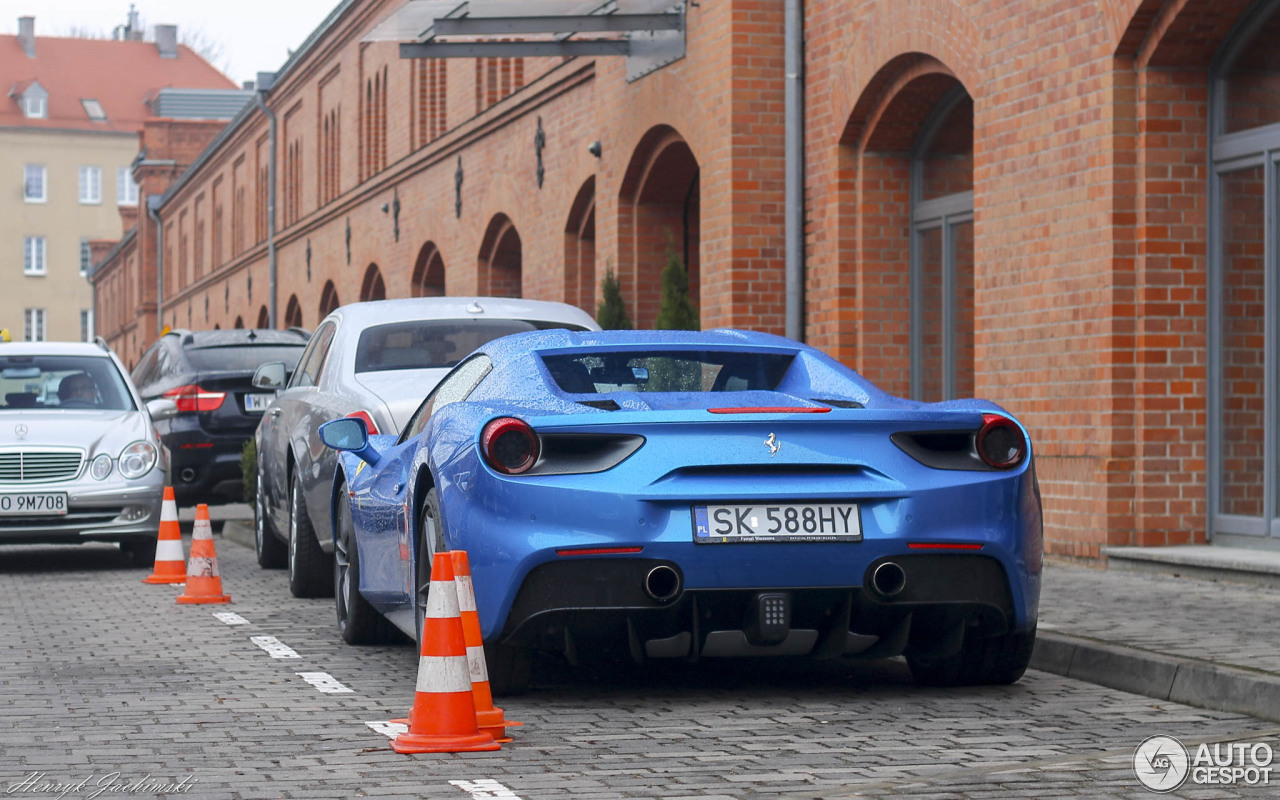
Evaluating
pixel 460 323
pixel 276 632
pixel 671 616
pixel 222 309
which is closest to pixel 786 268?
pixel 460 323

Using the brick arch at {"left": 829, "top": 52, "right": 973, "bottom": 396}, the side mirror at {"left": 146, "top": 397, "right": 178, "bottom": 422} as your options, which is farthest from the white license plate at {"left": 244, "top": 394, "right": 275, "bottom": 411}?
the brick arch at {"left": 829, "top": 52, "right": 973, "bottom": 396}

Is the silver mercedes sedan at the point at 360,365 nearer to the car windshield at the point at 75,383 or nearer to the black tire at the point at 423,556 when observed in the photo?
the black tire at the point at 423,556

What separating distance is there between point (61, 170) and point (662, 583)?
99.1 meters

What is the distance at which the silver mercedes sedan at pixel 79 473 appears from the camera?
1218 cm

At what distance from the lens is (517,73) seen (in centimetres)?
2450

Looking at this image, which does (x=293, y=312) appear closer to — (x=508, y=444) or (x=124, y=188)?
(x=508, y=444)

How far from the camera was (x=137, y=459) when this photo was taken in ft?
41.5

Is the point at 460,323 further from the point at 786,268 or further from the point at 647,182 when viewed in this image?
the point at 647,182

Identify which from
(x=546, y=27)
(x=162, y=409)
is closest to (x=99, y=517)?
(x=162, y=409)

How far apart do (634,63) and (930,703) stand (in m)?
12.1

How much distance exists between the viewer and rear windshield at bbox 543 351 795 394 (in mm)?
6773

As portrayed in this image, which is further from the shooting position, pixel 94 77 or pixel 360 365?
pixel 94 77

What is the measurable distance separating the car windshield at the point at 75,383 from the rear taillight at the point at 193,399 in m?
2.17

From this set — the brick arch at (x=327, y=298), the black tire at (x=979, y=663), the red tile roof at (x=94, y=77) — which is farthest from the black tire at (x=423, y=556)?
the red tile roof at (x=94, y=77)
